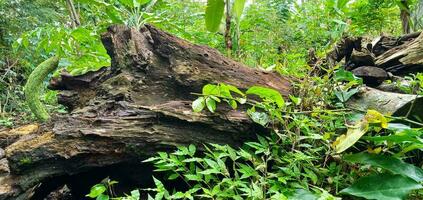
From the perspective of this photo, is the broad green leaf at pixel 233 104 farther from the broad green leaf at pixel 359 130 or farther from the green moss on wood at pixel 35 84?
the green moss on wood at pixel 35 84

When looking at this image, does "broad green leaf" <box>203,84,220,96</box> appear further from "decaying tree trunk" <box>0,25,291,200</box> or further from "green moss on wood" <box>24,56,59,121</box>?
"green moss on wood" <box>24,56,59,121</box>

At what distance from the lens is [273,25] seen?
423 cm

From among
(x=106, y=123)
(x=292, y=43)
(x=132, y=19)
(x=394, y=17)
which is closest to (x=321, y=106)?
(x=106, y=123)

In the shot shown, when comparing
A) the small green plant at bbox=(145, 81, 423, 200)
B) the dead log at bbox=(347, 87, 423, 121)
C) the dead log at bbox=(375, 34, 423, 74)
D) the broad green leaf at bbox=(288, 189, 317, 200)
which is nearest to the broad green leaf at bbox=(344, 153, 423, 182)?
the small green plant at bbox=(145, 81, 423, 200)

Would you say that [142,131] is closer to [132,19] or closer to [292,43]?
[132,19]

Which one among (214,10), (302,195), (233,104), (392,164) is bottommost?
(302,195)

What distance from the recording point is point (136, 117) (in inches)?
66.4

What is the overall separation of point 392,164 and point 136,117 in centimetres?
110

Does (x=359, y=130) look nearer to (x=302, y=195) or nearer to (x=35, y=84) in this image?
(x=302, y=195)

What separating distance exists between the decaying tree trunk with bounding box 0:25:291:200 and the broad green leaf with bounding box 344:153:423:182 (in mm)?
522

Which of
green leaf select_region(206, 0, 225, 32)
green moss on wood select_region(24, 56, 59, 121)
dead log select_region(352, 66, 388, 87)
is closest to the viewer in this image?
green leaf select_region(206, 0, 225, 32)

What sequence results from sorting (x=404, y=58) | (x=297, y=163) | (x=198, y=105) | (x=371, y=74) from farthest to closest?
(x=404, y=58) < (x=371, y=74) < (x=198, y=105) < (x=297, y=163)

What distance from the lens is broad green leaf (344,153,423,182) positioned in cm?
119

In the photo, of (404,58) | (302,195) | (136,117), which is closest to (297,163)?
(302,195)
